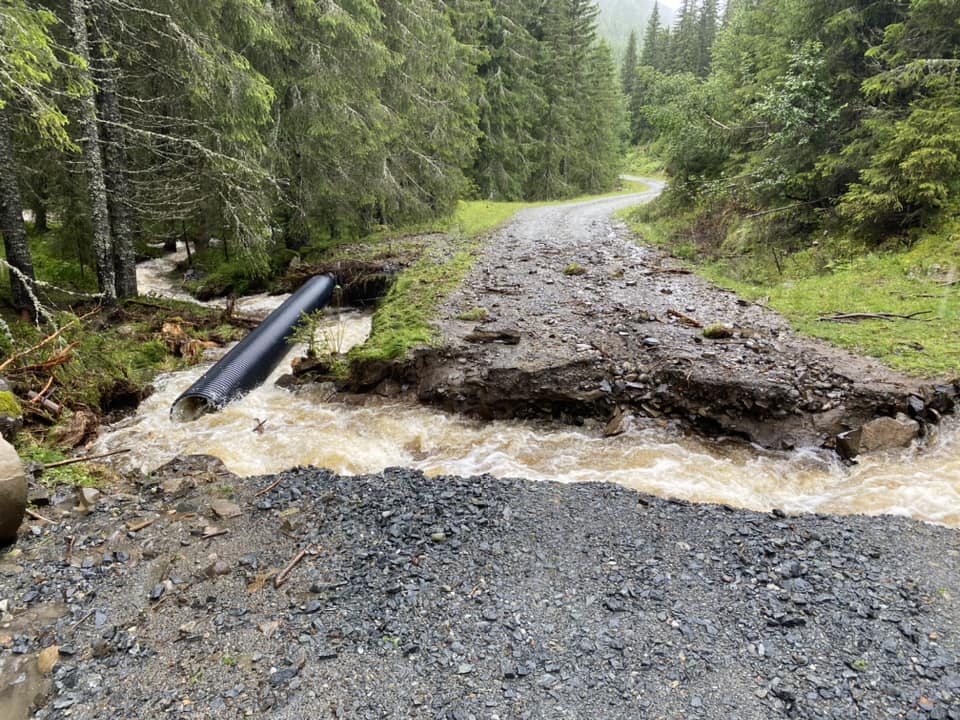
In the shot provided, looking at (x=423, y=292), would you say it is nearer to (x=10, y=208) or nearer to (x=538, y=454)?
(x=538, y=454)

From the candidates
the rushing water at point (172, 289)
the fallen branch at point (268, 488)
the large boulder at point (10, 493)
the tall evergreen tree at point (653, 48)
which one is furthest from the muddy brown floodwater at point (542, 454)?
the tall evergreen tree at point (653, 48)

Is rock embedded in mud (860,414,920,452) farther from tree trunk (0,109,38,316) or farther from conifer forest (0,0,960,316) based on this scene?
tree trunk (0,109,38,316)

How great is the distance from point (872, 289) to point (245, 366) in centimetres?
983

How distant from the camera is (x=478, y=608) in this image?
329 cm

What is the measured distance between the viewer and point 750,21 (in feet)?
47.2

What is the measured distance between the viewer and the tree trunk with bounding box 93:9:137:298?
8.09 m

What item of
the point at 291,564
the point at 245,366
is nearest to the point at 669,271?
the point at 245,366

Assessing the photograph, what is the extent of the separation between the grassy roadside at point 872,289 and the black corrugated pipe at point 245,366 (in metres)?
7.83

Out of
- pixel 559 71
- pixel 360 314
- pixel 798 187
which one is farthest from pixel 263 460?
pixel 559 71

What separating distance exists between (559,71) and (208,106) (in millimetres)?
26380

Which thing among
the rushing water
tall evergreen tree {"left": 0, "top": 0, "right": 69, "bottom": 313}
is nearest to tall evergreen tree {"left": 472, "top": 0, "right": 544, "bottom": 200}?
the rushing water

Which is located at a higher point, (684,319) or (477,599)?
(684,319)

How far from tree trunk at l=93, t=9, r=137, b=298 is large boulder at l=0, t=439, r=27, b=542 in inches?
248

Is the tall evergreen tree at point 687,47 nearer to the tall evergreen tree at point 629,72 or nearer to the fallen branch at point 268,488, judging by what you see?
the tall evergreen tree at point 629,72
